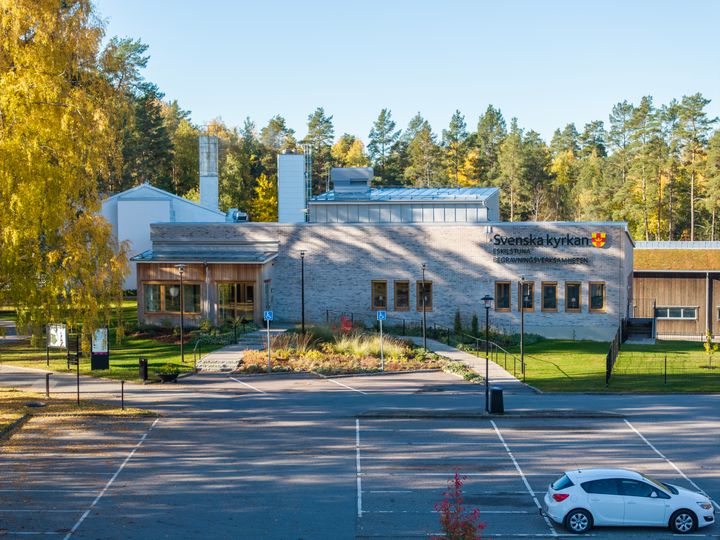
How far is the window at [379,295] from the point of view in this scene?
181ft

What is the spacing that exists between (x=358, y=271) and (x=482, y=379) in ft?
57.8

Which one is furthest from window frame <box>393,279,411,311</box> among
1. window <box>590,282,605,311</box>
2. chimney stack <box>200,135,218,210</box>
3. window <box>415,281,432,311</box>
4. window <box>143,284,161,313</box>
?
chimney stack <box>200,135,218,210</box>

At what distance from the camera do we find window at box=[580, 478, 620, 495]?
1995cm

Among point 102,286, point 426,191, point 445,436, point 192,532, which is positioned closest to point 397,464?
point 445,436

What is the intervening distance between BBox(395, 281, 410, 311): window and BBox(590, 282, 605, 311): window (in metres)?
11.2

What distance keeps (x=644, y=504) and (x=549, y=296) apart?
3501 cm

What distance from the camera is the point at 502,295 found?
54.5 metres

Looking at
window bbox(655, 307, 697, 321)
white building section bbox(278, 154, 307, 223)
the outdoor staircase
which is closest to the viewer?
the outdoor staircase

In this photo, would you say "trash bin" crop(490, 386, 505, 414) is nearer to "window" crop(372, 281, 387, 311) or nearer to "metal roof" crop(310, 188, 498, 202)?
"window" crop(372, 281, 387, 311)

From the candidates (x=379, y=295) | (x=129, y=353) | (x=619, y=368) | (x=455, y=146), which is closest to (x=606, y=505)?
(x=619, y=368)

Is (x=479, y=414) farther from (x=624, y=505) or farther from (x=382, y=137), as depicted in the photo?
(x=382, y=137)

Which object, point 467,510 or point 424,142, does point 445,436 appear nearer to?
point 467,510

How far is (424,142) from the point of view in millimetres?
119188

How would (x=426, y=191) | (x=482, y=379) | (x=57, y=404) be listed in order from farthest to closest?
(x=426, y=191) → (x=482, y=379) → (x=57, y=404)
